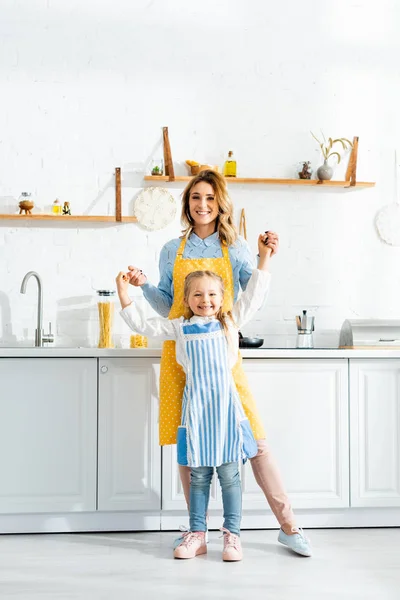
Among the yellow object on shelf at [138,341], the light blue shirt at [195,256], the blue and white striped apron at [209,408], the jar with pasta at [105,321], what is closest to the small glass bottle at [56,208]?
the jar with pasta at [105,321]

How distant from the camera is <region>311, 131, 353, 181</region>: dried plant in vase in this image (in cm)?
380

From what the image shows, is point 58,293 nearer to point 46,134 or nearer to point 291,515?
point 46,134

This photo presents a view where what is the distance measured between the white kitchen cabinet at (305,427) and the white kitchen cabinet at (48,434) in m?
0.66

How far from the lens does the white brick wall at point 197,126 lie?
3.78 m

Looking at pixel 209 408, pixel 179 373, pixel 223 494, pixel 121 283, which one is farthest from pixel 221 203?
pixel 223 494

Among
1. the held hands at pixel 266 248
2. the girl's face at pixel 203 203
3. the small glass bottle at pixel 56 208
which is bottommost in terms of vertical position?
the held hands at pixel 266 248

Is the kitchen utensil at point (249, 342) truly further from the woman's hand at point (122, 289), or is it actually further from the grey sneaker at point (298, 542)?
the grey sneaker at point (298, 542)

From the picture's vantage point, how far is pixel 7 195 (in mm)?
3764

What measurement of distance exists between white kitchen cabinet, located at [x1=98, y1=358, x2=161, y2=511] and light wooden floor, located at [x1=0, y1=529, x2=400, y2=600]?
0.52 ft

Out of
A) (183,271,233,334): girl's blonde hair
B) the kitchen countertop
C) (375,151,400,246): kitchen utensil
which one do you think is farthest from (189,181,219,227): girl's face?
(375,151,400,246): kitchen utensil

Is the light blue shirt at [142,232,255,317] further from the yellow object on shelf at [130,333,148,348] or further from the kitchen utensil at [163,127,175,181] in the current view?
the kitchen utensil at [163,127,175,181]

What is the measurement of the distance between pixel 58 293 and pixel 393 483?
178cm

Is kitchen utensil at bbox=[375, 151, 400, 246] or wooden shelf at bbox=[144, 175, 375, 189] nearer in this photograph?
wooden shelf at bbox=[144, 175, 375, 189]

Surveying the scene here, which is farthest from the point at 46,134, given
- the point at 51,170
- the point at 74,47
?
the point at 74,47
